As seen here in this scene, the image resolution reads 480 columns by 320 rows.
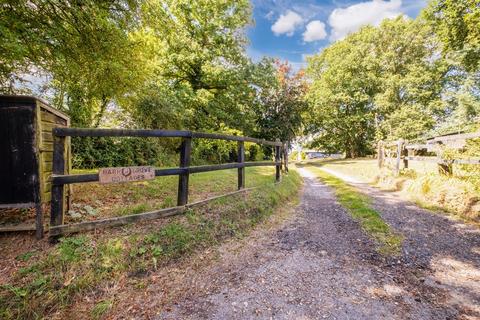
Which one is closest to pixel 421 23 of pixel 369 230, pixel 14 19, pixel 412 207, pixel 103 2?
pixel 412 207

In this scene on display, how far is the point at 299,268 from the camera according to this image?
321 cm

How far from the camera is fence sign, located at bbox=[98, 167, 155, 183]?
318 centimetres

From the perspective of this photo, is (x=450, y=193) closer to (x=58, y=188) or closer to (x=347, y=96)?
(x=58, y=188)

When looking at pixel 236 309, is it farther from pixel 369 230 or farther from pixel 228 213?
pixel 369 230

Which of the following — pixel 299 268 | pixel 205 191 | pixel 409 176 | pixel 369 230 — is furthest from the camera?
pixel 409 176

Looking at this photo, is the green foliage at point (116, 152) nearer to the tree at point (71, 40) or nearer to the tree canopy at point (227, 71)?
the tree canopy at point (227, 71)

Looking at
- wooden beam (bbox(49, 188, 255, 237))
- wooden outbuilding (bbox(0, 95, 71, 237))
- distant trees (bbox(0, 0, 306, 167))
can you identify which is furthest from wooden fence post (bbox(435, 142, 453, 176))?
wooden outbuilding (bbox(0, 95, 71, 237))

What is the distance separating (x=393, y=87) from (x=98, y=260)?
27697 mm

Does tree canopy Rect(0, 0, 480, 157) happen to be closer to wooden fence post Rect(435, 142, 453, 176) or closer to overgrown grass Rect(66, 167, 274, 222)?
overgrown grass Rect(66, 167, 274, 222)

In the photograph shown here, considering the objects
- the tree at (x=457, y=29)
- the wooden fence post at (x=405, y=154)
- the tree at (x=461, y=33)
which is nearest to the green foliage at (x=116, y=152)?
the wooden fence post at (x=405, y=154)

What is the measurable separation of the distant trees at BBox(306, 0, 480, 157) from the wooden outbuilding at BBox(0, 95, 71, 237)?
21.4 meters

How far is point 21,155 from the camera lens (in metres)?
2.86

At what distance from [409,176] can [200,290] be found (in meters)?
9.60

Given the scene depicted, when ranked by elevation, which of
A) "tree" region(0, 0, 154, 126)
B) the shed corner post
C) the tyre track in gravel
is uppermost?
"tree" region(0, 0, 154, 126)
